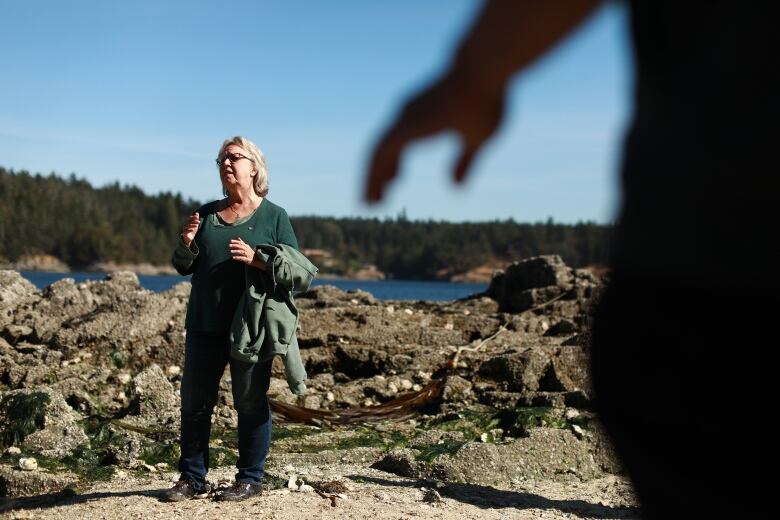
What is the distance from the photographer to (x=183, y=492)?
590cm

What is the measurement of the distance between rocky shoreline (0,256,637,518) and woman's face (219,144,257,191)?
194 centimetres

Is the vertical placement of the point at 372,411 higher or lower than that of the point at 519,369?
lower

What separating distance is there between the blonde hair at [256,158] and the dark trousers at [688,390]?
15.0 ft

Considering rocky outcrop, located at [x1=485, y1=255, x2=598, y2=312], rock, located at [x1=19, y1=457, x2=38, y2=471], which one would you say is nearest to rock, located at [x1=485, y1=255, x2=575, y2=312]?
rocky outcrop, located at [x1=485, y1=255, x2=598, y2=312]

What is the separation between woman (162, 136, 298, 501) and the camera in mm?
5715

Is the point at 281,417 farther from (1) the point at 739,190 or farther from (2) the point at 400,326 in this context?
(1) the point at 739,190

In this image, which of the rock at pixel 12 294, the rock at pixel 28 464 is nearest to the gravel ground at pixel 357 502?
the rock at pixel 28 464

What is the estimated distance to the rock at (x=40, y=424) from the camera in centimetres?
724

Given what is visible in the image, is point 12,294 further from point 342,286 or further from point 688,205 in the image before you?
point 342,286

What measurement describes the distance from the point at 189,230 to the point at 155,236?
10917 cm

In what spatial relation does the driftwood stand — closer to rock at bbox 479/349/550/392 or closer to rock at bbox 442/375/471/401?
rock at bbox 442/375/471/401

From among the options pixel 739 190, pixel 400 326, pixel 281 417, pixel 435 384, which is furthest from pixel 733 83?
pixel 400 326

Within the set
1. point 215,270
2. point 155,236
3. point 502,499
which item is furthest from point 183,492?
point 155,236

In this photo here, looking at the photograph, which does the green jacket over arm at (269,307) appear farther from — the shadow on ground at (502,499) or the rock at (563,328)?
the rock at (563,328)
